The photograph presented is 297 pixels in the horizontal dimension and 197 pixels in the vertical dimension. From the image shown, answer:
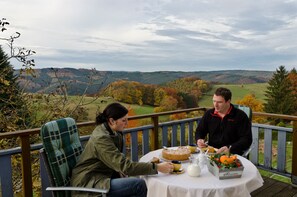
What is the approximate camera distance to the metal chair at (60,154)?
5.90ft

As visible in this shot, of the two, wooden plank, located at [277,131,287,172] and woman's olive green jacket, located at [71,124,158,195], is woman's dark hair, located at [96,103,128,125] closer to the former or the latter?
woman's olive green jacket, located at [71,124,158,195]

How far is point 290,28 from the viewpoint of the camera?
308 inches

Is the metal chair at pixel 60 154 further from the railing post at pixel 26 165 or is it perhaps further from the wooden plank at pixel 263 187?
the wooden plank at pixel 263 187

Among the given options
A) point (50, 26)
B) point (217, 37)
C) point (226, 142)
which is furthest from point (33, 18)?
point (217, 37)

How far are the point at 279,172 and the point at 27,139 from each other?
347 cm

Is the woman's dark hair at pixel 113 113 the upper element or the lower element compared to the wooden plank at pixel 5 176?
upper

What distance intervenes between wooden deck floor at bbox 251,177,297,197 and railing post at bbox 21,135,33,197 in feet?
8.51

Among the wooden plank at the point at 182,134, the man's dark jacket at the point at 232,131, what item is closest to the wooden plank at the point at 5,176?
the man's dark jacket at the point at 232,131

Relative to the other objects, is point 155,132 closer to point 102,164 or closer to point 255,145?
point 255,145

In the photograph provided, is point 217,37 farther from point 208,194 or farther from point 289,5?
point 208,194

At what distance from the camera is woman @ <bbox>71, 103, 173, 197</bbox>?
178 cm

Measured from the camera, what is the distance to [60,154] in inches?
75.4

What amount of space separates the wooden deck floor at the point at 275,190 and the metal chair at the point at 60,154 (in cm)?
236

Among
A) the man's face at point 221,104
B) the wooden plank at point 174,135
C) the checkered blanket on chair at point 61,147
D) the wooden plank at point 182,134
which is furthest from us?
the wooden plank at point 182,134
